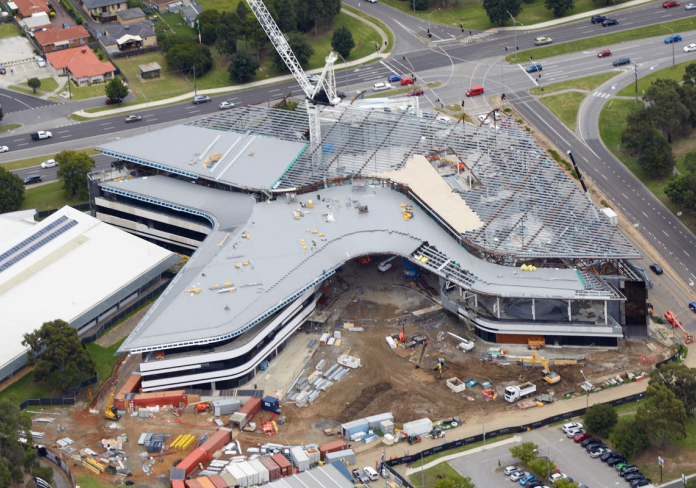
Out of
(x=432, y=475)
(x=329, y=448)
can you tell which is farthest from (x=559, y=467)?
(x=329, y=448)

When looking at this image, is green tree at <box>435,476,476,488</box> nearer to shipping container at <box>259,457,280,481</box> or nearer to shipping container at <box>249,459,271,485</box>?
shipping container at <box>259,457,280,481</box>

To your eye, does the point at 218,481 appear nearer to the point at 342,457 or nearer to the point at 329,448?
the point at 329,448

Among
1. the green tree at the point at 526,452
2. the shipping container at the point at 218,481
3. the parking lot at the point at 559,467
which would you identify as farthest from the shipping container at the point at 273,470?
the green tree at the point at 526,452

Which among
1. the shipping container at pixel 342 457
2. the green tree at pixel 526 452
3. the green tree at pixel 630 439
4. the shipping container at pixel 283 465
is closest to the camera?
the shipping container at pixel 283 465

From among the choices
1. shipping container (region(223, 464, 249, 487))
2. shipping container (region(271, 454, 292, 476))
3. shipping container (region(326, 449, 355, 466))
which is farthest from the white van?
shipping container (region(223, 464, 249, 487))

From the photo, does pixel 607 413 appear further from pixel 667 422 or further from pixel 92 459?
pixel 92 459

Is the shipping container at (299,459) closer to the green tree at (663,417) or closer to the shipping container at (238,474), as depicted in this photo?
the shipping container at (238,474)
